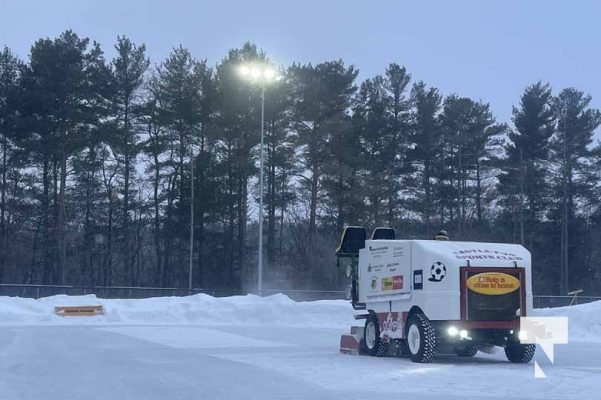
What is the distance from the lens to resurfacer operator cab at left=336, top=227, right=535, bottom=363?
64.6 feet

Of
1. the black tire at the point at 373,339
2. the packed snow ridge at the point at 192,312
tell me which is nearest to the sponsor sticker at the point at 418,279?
the black tire at the point at 373,339

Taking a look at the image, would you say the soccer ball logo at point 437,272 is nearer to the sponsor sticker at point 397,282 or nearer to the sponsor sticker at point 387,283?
the sponsor sticker at point 397,282

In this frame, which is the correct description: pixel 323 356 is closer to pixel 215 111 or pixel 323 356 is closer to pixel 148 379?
pixel 148 379

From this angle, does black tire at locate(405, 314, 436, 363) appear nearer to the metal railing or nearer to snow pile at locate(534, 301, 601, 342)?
snow pile at locate(534, 301, 601, 342)

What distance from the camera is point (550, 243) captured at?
7212 centimetres

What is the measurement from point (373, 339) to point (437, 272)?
338 cm

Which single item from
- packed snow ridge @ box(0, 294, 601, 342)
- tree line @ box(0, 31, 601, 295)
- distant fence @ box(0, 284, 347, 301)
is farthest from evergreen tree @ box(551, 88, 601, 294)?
packed snow ridge @ box(0, 294, 601, 342)

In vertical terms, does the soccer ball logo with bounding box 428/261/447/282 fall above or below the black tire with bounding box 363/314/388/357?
above

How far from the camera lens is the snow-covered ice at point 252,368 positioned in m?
14.2

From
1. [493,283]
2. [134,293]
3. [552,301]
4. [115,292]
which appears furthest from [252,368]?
[552,301]

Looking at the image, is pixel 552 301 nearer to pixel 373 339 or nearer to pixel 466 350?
pixel 466 350

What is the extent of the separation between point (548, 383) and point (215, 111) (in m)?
50.6

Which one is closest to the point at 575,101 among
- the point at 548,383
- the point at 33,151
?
the point at 33,151

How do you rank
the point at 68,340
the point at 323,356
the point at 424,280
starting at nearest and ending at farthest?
the point at 424,280 → the point at 323,356 → the point at 68,340
